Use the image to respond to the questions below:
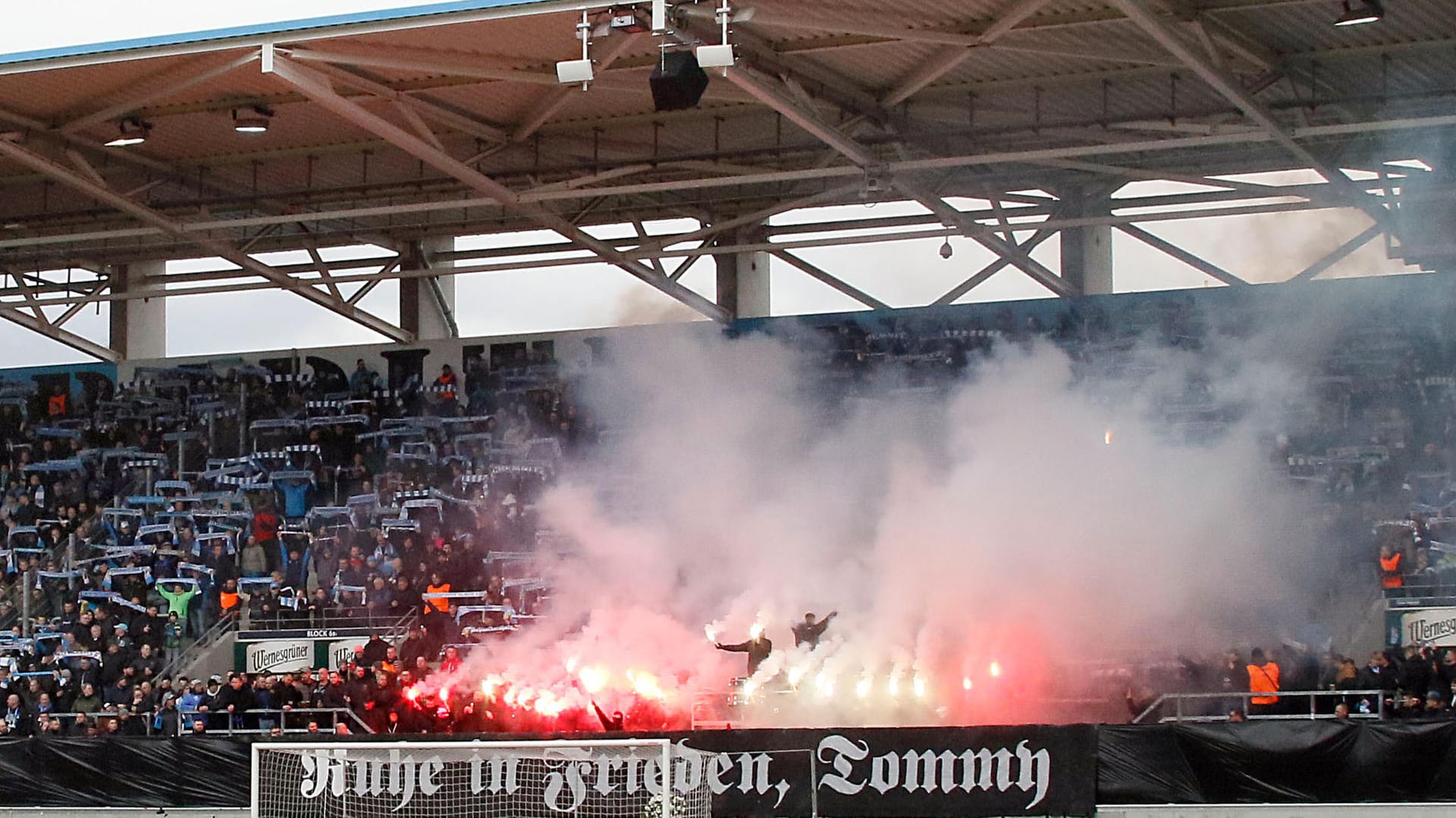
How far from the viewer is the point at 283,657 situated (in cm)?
2331

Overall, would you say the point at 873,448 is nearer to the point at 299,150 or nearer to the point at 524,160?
the point at 524,160

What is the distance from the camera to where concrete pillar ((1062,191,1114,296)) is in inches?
1018

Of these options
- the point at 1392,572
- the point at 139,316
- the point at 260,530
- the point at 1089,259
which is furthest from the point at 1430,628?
the point at 139,316

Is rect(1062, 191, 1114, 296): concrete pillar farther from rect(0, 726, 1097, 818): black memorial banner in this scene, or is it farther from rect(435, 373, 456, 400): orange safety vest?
rect(0, 726, 1097, 818): black memorial banner

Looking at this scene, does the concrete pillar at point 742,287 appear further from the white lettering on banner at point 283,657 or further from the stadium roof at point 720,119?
the white lettering on banner at point 283,657

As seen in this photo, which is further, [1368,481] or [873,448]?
[873,448]

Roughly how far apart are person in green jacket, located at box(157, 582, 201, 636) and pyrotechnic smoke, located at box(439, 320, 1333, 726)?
4526 millimetres

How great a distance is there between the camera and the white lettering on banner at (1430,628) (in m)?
19.9

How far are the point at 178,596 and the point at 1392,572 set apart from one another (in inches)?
601

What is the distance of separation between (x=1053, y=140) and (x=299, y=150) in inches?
358

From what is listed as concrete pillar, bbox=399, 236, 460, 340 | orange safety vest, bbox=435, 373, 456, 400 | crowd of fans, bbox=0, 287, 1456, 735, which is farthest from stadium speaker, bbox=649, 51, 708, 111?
concrete pillar, bbox=399, 236, 460, 340

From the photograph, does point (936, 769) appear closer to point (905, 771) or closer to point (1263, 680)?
point (905, 771)

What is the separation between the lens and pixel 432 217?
26484 mm

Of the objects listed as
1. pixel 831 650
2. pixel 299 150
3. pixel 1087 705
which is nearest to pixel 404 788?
pixel 831 650
